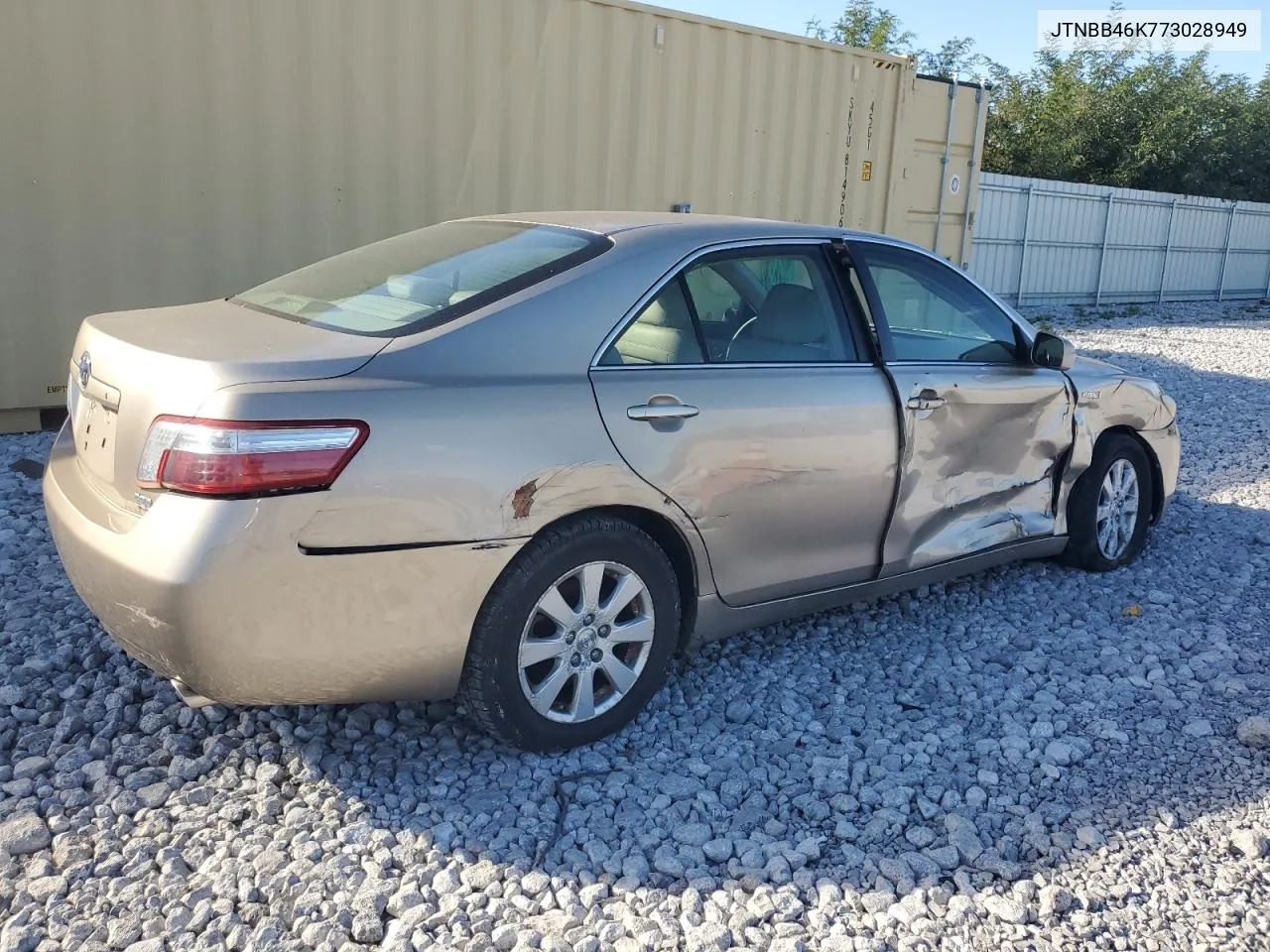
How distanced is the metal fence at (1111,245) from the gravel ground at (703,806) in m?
14.5

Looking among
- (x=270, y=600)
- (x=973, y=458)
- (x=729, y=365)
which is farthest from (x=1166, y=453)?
(x=270, y=600)

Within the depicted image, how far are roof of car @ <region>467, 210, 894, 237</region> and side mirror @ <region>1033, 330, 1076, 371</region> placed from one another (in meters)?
0.97

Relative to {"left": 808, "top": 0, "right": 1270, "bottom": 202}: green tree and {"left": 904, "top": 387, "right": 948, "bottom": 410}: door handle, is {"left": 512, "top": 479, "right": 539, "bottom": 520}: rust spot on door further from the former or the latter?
{"left": 808, "top": 0, "right": 1270, "bottom": 202}: green tree

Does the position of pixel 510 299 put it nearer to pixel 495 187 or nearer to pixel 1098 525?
pixel 1098 525

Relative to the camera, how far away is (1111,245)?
65.6 feet

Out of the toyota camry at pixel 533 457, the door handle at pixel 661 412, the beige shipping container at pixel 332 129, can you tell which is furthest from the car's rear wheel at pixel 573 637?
the beige shipping container at pixel 332 129

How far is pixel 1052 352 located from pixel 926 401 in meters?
0.77

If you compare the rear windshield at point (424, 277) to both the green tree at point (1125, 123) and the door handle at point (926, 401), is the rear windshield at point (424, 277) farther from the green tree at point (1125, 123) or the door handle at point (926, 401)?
the green tree at point (1125, 123)

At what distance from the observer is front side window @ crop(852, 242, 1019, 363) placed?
3.88 meters

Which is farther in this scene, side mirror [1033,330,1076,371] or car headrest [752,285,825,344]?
side mirror [1033,330,1076,371]

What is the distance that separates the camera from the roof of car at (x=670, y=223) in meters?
3.45

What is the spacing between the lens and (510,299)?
2.97m

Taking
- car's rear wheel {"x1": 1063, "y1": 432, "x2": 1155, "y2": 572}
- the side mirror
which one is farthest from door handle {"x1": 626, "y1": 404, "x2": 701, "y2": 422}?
car's rear wheel {"x1": 1063, "y1": 432, "x2": 1155, "y2": 572}

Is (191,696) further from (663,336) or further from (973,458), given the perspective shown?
(973,458)
